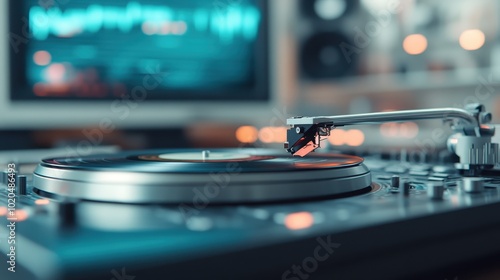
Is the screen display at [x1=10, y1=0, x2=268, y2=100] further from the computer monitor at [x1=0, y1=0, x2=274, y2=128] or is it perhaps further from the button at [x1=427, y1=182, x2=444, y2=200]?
the button at [x1=427, y1=182, x2=444, y2=200]

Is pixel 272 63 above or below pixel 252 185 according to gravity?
above

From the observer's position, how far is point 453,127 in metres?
0.60

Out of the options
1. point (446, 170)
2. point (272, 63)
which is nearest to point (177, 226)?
point (446, 170)

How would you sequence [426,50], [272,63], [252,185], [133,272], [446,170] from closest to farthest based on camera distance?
[133,272] < [252,185] < [446,170] < [272,63] < [426,50]

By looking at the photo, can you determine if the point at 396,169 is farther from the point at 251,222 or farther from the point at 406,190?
the point at 251,222

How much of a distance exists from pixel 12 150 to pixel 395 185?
1.52 metres

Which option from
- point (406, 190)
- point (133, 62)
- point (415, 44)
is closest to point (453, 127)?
point (406, 190)

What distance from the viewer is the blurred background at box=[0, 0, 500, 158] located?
1627mm

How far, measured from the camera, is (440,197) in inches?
16.4

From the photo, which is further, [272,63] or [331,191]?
[272,63]

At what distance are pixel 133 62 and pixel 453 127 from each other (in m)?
1.42

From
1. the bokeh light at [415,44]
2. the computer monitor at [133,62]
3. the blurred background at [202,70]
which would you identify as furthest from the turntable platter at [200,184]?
the bokeh light at [415,44]

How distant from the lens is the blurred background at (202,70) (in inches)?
64.1

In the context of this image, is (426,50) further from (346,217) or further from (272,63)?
(346,217)
